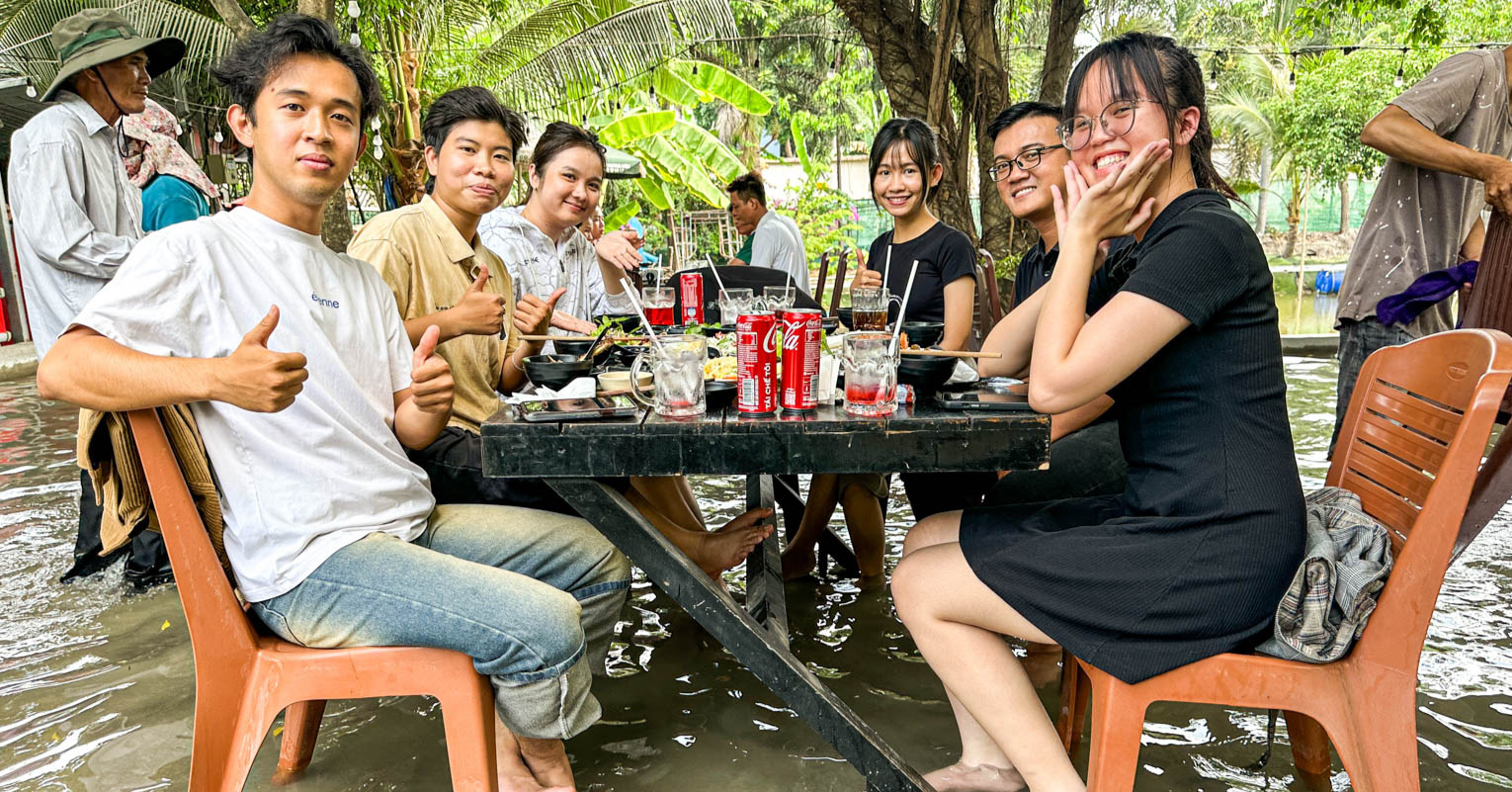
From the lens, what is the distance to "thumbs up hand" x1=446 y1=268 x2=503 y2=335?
8.00ft

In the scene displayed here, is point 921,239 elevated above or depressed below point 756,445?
above

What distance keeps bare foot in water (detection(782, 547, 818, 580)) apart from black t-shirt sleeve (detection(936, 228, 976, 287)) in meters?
1.20

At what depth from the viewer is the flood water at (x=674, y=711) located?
2.35 meters

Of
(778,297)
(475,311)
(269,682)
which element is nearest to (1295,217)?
(778,297)

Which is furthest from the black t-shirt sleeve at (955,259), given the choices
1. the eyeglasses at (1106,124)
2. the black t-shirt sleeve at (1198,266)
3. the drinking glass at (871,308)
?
the black t-shirt sleeve at (1198,266)

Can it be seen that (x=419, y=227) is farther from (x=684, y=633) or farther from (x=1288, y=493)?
(x=1288, y=493)

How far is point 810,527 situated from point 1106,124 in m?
2.04

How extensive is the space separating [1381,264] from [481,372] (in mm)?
3216

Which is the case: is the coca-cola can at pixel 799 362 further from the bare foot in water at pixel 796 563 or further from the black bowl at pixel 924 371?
the bare foot in water at pixel 796 563

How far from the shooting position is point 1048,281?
266 centimetres

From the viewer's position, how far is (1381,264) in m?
3.42

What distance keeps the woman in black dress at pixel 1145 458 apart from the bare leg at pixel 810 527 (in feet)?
4.87

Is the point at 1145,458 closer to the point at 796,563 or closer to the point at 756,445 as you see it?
the point at 756,445

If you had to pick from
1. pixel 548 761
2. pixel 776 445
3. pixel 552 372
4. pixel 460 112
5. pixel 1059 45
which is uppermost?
pixel 1059 45
